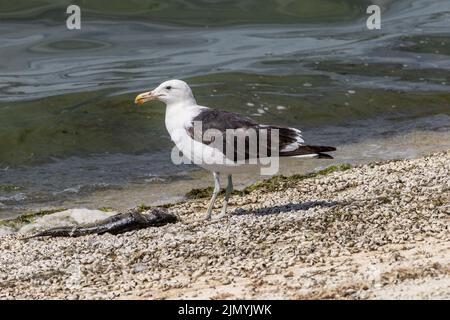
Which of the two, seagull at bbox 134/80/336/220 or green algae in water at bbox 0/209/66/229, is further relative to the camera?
green algae in water at bbox 0/209/66/229

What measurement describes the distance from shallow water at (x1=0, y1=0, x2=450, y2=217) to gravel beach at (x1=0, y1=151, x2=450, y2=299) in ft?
10.5

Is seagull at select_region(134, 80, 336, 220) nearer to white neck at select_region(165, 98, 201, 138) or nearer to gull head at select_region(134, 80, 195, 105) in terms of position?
white neck at select_region(165, 98, 201, 138)

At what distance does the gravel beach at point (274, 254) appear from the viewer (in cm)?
612

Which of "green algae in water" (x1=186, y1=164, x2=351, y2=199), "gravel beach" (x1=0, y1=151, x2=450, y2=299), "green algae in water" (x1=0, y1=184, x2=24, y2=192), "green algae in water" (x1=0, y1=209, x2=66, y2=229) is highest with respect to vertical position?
"gravel beach" (x1=0, y1=151, x2=450, y2=299)

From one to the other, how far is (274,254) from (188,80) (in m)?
9.80

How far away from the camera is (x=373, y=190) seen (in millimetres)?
8742

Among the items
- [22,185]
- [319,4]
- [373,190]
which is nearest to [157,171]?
[22,185]

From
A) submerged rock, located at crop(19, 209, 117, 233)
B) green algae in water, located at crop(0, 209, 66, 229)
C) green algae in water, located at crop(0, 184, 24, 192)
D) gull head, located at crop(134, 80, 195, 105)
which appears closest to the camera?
gull head, located at crop(134, 80, 195, 105)

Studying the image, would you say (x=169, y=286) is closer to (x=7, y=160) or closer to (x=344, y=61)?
(x=7, y=160)

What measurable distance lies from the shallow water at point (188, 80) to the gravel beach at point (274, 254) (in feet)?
10.5

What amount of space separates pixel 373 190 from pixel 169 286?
116 inches

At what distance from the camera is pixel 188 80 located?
53.9 ft

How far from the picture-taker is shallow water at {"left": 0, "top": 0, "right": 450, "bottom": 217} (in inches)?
488

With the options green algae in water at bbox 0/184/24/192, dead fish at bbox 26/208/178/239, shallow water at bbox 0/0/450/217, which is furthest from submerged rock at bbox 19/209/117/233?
green algae in water at bbox 0/184/24/192
